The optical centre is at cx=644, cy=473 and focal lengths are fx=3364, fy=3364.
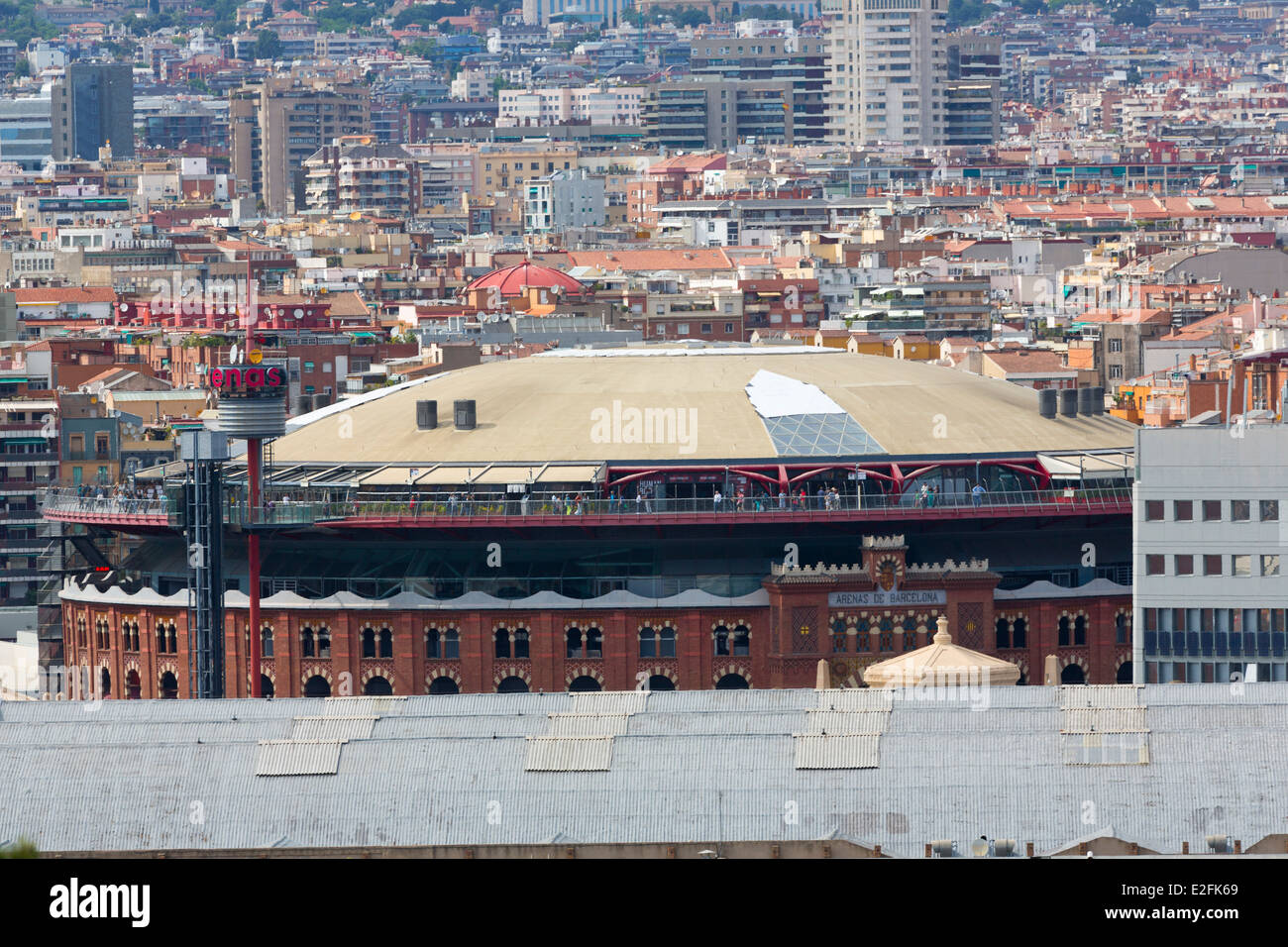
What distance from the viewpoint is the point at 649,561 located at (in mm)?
109625

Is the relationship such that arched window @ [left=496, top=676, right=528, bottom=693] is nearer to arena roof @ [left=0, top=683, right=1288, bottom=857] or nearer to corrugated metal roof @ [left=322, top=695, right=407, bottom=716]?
corrugated metal roof @ [left=322, top=695, right=407, bottom=716]

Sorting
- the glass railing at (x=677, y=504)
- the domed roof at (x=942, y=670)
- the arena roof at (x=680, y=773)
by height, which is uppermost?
the arena roof at (x=680, y=773)

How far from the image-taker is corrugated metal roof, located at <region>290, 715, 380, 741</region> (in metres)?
71.1

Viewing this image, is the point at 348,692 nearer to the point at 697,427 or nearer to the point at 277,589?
the point at 277,589

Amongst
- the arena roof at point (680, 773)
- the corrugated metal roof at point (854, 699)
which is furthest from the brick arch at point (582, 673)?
the arena roof at point (680, 773)

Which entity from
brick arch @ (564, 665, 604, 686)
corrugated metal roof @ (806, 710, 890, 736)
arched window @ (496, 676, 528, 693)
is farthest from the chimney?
corrugated metal roof @ (806, 710, 890, 736)

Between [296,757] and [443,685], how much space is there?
39019mm

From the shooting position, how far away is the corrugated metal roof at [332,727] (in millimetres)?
71062

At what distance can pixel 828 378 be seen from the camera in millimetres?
122375

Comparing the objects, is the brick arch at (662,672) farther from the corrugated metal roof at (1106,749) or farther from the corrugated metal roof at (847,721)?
the corrugated metal roof at (1106,749)

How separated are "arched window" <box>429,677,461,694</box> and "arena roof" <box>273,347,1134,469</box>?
820 centimetres

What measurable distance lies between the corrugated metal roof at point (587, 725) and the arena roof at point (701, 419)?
3984 centimetres
